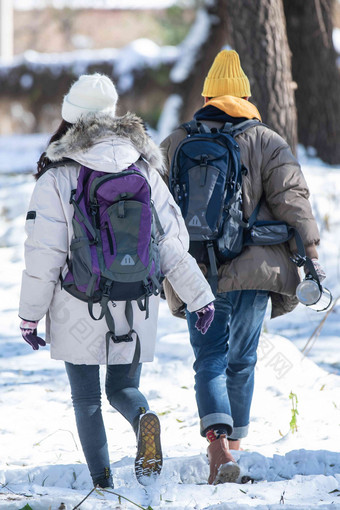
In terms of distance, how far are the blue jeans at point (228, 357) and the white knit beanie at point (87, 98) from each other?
1014 millimetres

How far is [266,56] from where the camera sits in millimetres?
6137

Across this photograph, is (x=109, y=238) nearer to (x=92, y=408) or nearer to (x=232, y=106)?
(x=92, y=408)

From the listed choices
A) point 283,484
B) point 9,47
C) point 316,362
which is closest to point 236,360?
point 283,484

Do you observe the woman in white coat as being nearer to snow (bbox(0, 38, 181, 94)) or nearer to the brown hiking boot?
the brown hiking boot

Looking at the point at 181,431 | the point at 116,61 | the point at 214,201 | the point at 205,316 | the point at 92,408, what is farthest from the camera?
the point at 116,61

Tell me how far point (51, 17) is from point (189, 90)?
27.1 m

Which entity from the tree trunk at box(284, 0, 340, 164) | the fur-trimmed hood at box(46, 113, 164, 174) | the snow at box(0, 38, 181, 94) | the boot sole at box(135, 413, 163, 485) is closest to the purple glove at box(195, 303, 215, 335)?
the boot sole at box(135, 413, 163, 485)

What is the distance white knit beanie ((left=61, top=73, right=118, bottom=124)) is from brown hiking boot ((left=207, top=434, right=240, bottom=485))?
1437 mm

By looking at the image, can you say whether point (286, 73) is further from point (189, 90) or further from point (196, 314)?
point (189, 90)

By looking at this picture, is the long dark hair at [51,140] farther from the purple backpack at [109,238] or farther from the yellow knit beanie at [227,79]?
the yellow knit beanie at [227,79]

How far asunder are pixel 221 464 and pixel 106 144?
4.46ft

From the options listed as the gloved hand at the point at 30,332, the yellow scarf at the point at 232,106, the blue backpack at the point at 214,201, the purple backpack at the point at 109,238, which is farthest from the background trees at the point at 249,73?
the gloved hand at the point at 30,332

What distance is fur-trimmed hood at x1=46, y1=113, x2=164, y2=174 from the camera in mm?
2654

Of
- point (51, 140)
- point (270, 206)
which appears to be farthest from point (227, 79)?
point (51, 140)
